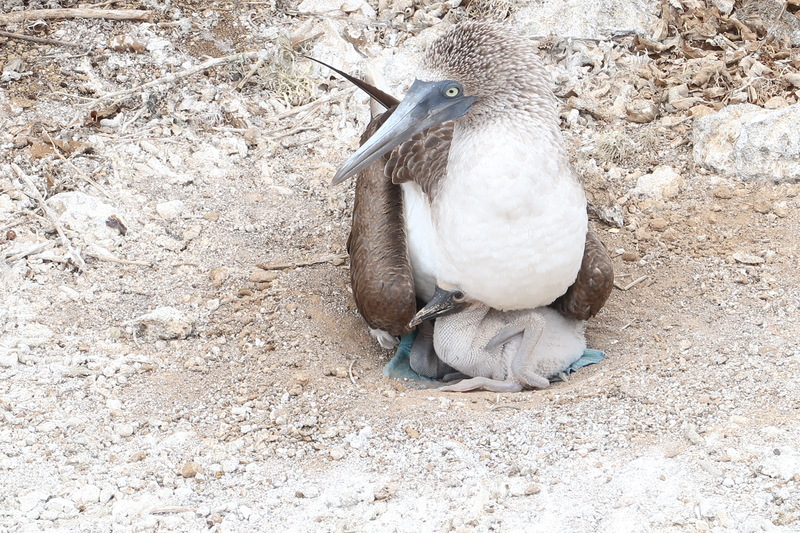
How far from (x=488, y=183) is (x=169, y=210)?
2.70 metres

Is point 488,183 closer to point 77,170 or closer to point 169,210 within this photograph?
point 169,210

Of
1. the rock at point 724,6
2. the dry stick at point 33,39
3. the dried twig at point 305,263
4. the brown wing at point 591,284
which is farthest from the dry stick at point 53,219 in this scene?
the rock at point 724,6

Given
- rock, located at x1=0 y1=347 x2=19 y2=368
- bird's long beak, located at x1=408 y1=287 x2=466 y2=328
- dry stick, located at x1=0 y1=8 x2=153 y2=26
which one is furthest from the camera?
dry stick, located at x1=0 y1=8 x2=153 y2=26

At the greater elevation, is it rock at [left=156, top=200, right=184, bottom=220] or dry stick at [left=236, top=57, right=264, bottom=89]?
dry stick at [left=236, top=57, right=264, bottom=89]

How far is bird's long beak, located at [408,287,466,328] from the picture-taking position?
5133 mm

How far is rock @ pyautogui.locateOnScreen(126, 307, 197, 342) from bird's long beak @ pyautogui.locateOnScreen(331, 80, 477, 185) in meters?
1.40

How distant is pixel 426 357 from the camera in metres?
5.70

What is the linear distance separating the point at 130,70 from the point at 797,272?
5.10 metres

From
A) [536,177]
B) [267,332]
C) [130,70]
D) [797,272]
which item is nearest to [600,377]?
[536,177]

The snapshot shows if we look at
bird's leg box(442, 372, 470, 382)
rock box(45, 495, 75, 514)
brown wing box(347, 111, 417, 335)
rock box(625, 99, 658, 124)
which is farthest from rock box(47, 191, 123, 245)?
rock box(625, 99, 658, 124)

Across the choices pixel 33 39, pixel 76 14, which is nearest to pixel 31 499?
pixel 33 39

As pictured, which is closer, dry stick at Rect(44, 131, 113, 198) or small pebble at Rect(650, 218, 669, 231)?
small pebble at Rect(650, 218, 669, 231)

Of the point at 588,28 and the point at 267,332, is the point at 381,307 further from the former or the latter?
the point at 588,28

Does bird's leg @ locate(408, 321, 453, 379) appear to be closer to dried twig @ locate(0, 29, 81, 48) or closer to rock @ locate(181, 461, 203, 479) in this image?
rock @ locate(181, 461, 203, 479)
